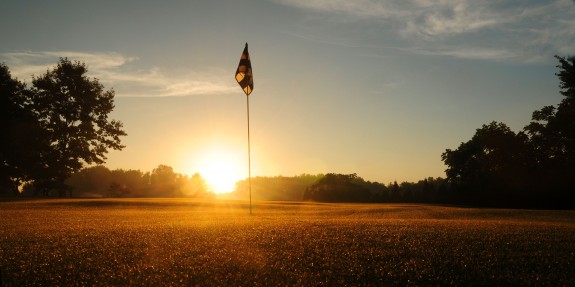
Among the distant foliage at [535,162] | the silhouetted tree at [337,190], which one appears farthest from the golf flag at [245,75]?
the silhouetted tree at [337,190]

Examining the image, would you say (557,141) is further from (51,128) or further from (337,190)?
(51,128)

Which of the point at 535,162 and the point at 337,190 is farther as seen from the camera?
the point at 337,190

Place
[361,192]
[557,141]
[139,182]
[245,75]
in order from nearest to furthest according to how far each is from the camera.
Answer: [245,75] < [557,141] < [361,192] < [139,182]

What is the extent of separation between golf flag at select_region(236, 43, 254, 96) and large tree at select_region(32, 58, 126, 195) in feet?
112

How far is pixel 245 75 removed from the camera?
80.4 ft

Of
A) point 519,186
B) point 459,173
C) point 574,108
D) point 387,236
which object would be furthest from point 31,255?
point 459,173

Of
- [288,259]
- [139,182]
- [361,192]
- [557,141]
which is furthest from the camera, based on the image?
[139,182]

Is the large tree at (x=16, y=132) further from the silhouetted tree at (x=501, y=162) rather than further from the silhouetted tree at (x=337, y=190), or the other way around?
the silhouetted tree at (x=501, y=162)

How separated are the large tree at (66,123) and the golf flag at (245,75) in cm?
3402

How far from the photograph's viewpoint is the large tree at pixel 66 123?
50625 millimetres

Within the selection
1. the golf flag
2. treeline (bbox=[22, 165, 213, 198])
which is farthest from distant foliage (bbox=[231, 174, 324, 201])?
the golf flag

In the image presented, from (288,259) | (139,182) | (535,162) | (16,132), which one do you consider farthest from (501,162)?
(139,182)

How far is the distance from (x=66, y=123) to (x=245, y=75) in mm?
35695

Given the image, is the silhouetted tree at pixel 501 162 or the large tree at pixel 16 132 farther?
the large tree at pixel 16 132
